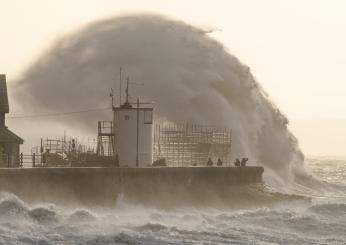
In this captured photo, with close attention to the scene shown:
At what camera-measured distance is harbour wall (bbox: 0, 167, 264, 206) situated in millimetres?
29500

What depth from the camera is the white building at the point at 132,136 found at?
3731 centimetres

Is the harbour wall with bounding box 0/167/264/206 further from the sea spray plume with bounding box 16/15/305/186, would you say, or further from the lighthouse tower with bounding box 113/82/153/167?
the sea spray plume with bounding box 16/15/305/186

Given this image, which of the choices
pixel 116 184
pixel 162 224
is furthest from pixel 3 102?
pixel 162 224

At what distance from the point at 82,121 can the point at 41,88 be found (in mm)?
3647

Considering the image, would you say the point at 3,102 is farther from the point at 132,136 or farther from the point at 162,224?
the point at 162,224

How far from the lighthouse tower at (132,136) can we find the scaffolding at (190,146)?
9.94m

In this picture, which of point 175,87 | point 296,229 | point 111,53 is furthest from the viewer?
point 111,53

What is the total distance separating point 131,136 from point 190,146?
11.9 m

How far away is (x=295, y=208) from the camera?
37.3m

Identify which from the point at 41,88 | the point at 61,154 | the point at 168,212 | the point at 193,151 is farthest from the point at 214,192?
the point at 41,88

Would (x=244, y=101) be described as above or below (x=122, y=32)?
below

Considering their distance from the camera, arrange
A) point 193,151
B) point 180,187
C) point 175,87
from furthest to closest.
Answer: point 175,87, point 193,151, point 180,187

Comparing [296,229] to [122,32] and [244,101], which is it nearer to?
[244,101]

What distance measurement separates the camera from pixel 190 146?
48.9 meters
